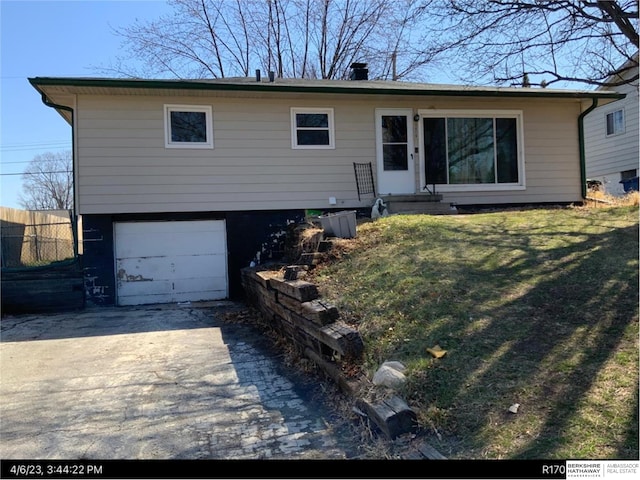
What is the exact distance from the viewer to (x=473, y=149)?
11055 mm

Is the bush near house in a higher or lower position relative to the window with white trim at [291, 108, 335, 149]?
lower

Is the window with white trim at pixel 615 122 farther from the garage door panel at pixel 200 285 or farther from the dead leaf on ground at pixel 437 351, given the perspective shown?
the dead leaf on ground at pixel 437 351

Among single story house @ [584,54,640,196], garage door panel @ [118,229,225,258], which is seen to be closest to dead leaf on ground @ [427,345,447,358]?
garage door panel @ [118,229,225,258]

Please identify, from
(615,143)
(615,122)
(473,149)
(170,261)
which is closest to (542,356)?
(170,261)

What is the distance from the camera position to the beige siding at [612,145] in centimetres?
1562

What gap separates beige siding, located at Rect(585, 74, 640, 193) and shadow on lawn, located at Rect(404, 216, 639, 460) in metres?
13.5

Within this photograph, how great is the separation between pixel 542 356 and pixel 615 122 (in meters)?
17.3

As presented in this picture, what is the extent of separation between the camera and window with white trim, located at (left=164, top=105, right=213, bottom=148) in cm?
938

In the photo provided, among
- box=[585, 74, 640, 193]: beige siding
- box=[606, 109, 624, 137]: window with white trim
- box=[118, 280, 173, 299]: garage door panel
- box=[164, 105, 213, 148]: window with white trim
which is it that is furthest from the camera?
box=[606, 109, 624, 137]: window with white trim

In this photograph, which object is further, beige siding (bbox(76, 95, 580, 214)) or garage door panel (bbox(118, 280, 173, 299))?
garage door panel (bbox(118, 280, 173, 299))

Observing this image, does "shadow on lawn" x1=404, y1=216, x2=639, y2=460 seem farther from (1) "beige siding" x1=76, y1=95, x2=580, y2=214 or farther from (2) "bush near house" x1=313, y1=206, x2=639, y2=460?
(1) "beige siding" x1=76, y1=95, x2=580, y2=214

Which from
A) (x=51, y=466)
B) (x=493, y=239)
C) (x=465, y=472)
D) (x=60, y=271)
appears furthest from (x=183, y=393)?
(x=60, y=271)

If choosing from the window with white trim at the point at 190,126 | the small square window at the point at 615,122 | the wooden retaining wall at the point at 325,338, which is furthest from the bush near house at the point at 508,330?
the small square window at the point at 615,122

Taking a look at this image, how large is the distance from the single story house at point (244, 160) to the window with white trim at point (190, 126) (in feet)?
0.07
